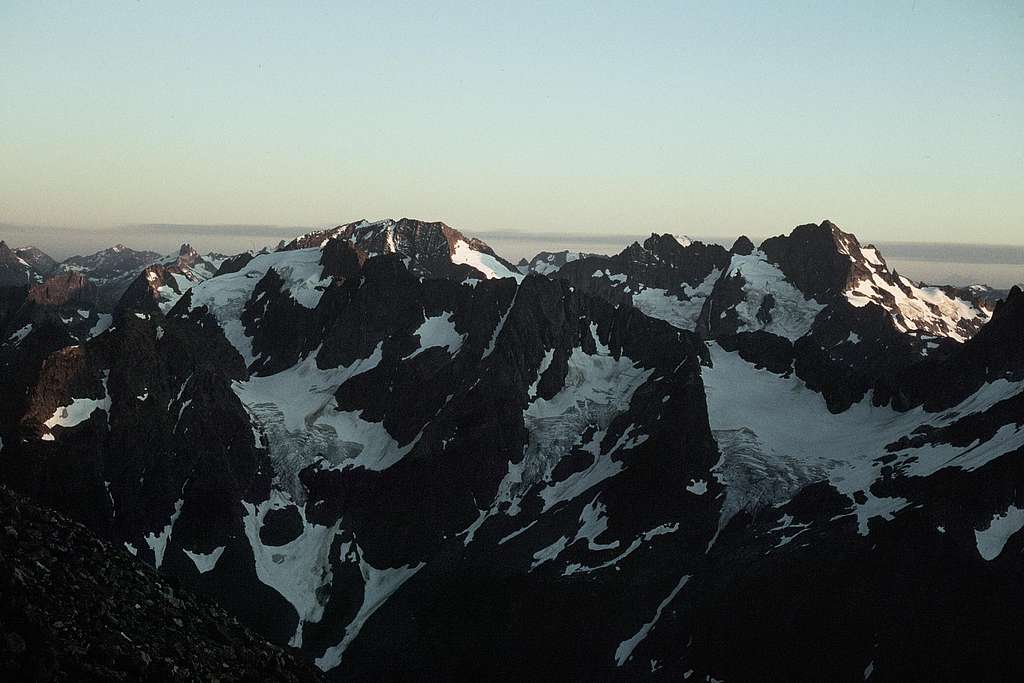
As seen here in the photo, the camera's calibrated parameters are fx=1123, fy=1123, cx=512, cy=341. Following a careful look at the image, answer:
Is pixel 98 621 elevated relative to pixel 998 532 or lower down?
elevated

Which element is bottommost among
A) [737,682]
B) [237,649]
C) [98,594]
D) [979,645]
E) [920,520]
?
[737,682]

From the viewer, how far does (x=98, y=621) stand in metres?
59.5

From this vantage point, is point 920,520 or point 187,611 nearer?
point 187,611

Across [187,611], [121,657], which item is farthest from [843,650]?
[121,657]

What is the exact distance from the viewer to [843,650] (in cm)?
17375

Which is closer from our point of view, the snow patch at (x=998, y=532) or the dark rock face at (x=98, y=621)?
the dark rock face at (x=98, y=621)

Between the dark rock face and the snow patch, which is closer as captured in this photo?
the dark rock face

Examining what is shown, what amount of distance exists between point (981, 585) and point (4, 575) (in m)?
155

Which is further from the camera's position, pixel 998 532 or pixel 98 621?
pixel 998 532

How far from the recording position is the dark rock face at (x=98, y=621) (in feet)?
168

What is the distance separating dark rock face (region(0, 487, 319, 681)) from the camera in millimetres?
51188

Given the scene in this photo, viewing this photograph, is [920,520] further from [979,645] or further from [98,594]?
[98,594]

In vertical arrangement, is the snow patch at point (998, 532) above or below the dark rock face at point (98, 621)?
below

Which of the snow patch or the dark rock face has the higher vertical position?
the dark rock face
